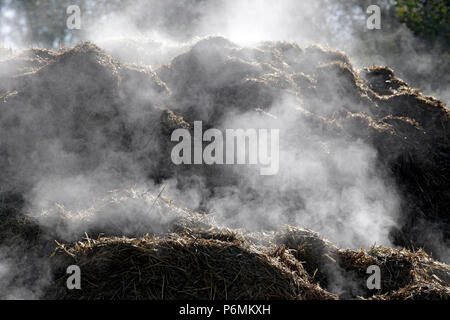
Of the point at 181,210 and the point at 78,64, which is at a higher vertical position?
the point at 78,64

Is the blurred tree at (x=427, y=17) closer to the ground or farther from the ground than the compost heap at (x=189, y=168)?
farther from the ground

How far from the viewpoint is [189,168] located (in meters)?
4.14

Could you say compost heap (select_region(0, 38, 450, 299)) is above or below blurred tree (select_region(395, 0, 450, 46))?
below

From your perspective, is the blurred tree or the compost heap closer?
the compost heap

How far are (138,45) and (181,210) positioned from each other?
10.9 feet

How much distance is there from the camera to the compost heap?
2498mm

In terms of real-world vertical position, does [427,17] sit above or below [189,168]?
above

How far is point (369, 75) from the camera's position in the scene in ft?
19.0

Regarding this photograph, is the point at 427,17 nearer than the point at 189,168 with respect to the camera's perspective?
No

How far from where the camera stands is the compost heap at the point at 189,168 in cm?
250

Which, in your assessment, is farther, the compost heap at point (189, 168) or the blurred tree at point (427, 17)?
the blurred tree at point (427, 17)
